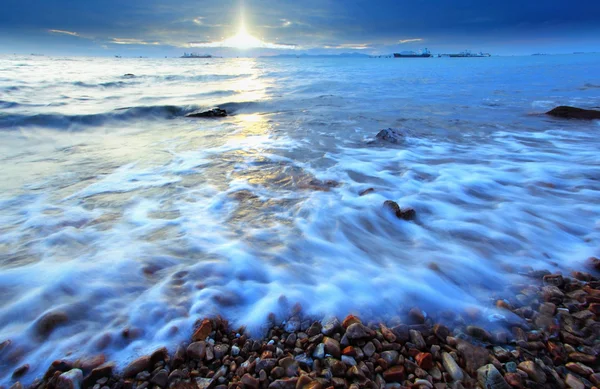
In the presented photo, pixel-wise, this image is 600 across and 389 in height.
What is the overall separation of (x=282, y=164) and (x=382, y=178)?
5.42ft

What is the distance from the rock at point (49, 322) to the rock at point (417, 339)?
2238mm

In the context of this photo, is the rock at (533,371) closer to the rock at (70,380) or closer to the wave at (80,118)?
the rock at (70,380)

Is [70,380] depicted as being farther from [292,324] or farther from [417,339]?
[417,339]

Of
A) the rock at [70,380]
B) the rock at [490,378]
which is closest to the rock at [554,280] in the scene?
the rock at [490,378]

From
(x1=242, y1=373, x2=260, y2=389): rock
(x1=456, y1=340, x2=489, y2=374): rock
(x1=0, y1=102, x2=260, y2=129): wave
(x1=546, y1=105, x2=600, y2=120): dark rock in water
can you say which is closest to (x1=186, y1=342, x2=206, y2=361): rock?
(x1=242, y1=373, x2=260, y2=389): rock

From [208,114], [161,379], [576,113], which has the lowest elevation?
[208,114]

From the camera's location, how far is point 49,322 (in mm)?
2074

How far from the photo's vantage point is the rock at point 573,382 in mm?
1552

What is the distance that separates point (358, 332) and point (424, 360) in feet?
1.24

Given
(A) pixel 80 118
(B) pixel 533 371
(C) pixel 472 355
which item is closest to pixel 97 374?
(C) pixel 472 355

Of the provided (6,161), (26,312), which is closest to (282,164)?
(26,312)

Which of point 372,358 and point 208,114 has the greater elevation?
point 372,358

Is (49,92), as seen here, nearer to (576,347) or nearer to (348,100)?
(348,100)

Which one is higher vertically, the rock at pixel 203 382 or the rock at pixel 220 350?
the rock at pixel 203 382
